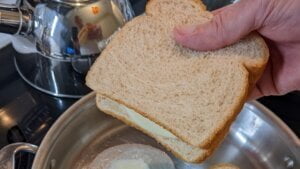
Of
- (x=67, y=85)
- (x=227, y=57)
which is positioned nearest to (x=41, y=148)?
(x=67, y=85)

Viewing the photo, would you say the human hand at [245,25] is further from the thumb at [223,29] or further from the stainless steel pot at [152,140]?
the stainless steel pot at [152,140]

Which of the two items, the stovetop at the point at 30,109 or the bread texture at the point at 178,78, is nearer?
the bread texture at the point at 178,78

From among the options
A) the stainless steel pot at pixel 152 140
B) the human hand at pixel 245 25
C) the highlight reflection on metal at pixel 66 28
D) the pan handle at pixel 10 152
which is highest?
the human hand at pixel 245 25

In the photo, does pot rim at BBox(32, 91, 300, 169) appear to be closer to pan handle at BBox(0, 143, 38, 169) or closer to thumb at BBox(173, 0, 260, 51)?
pan handle at BBox(0, 143, 38, 169)

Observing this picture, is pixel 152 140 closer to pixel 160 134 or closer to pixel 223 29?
pixel 160 134

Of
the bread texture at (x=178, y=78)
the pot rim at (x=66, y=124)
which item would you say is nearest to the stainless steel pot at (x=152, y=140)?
the pot rim at (x=66, y=124)

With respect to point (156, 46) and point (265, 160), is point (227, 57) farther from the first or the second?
point (265, 160)

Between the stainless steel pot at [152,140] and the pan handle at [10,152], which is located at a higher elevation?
the pan handle at [10,152]

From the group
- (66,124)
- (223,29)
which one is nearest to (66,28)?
(66,124)
